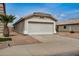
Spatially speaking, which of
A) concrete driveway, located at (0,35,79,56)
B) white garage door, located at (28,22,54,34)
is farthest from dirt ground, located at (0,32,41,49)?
white garage door, located at (28,22,54,34)

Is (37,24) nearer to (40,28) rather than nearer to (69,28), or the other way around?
(40,28)

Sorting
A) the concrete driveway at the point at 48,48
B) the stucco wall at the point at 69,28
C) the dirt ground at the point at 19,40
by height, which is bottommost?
the concrete driveway at the point at 48,48

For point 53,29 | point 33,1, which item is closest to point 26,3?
point 33,1

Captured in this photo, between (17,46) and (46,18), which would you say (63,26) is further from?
(17,46)

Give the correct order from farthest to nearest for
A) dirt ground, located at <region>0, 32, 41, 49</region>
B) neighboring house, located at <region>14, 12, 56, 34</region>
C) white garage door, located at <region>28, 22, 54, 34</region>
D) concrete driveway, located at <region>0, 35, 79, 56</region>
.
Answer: white garage door, located at <region>28, 22, 54, 34</region>, neighboring house, located at <region>14, 12, 56, 34</region>, dirt ground, located at <region>0, 32, 41, 49</region>, concrete driveway, located at <region>0, 35, 79, 56</region>

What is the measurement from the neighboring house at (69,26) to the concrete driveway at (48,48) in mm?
309

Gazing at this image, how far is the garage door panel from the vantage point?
538cm

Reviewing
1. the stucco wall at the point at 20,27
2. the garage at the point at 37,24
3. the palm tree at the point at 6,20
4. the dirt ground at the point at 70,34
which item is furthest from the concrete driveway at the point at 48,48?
the palm tree at the point at 6,20

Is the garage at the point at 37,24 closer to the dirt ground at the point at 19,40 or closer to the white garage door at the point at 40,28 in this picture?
the white garage door at the point at 40,28

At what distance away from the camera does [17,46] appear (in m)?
4.94

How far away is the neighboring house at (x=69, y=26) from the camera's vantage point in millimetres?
5277

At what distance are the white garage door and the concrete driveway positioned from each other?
0.67 feet

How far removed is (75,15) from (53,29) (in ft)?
2.96

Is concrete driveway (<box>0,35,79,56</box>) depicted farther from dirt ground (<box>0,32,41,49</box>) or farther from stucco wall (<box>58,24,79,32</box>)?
stucco wall (<box>58,24,79,32</box>)
